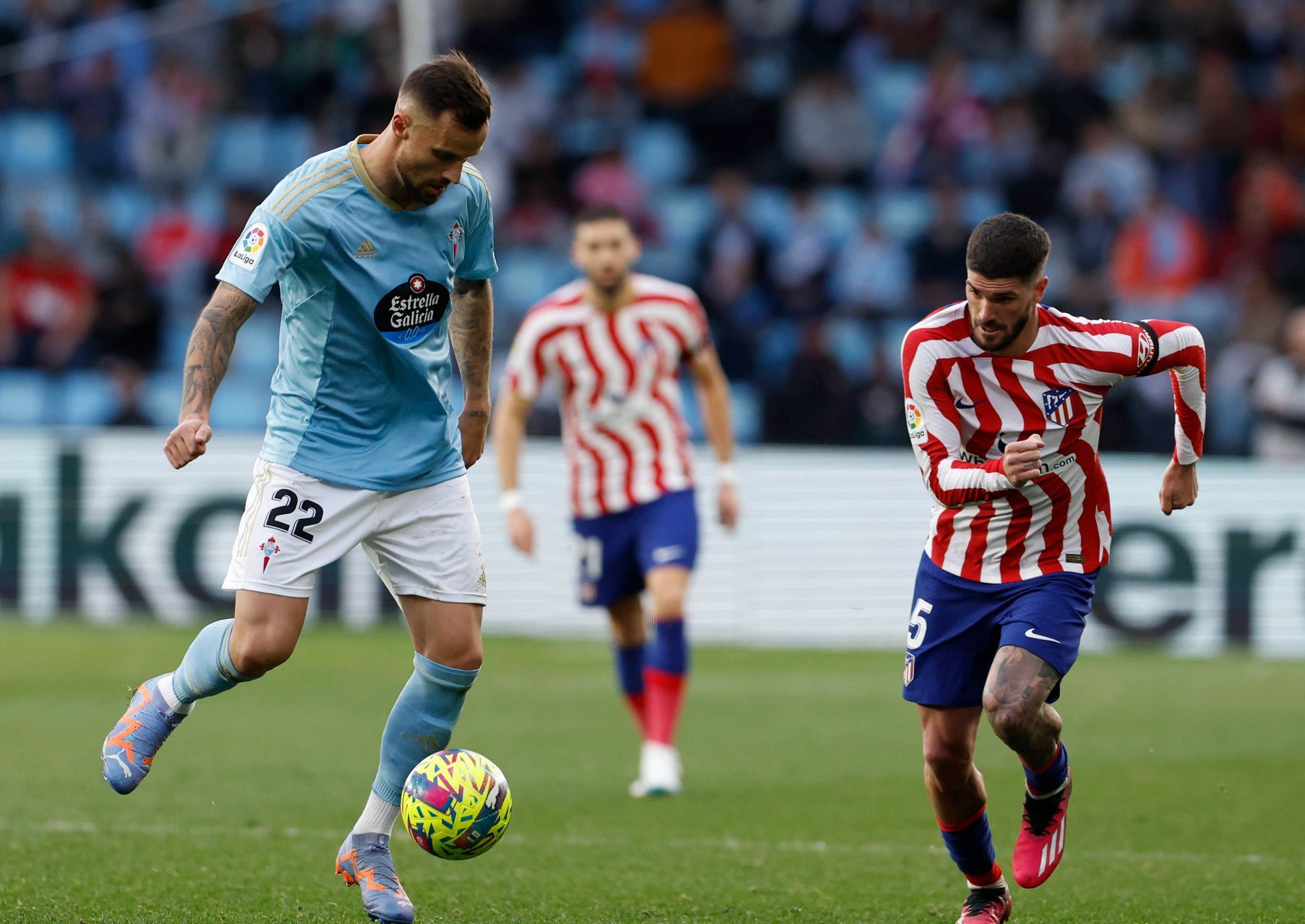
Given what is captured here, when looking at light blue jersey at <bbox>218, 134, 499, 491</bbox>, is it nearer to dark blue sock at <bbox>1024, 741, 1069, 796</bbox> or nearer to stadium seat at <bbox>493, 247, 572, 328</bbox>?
dark blue sock at <bbox>1024, 741, 1069, 796</bbox>

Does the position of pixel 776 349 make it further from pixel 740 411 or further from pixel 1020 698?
pixel 1020 698

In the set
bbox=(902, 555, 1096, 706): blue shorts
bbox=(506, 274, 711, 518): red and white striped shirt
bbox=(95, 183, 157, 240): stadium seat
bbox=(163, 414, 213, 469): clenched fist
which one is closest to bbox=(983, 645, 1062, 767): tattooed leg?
bbox=(902, 555, 1096, 706): blue shorts

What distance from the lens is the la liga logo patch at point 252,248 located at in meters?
4.77

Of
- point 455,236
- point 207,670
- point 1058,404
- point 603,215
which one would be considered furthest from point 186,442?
point 603,215

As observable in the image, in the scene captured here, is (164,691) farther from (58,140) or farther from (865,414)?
(58,140)

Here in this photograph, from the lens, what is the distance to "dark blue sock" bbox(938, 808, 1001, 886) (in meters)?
5.11

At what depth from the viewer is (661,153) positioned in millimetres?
18000

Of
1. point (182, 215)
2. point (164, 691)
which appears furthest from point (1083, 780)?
point (182, 215)

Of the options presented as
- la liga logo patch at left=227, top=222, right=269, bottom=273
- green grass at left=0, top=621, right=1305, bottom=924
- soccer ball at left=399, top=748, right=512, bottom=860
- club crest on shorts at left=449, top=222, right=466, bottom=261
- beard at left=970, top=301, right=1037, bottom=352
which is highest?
club crest on shorts at left=449, top=222, right=466, bottom=261

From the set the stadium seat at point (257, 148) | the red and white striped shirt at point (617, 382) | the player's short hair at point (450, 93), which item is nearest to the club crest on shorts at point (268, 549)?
the player's short hair at point (450, 93)

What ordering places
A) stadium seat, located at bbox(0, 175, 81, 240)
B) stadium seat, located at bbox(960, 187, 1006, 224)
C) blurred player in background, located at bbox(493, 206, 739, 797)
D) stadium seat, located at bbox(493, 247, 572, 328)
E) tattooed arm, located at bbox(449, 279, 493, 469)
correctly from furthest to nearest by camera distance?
stadium seat, located at bbox(0, 175, 81, 240), stadium seat, located at bbox(960, 187, 1006, 224), stadium seat, located at bbox(493, 247, 572, 328), blurred player in background, located at bbox(493, 206, 739, 797), tattooed arm, located at bbox(449, 279, 493, 469)

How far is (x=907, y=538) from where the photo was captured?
1303 centimetres

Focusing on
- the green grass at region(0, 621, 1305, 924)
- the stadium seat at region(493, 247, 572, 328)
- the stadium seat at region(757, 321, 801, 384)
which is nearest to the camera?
the green grass at region(0, 621, 1305, 924)

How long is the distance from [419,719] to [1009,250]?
220 centimetres
